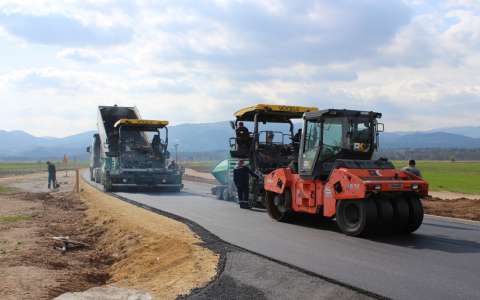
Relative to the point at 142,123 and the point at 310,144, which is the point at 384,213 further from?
the point at 142,123

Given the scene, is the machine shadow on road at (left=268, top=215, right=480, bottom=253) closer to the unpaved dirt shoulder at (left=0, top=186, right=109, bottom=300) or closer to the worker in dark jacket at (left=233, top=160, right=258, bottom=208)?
the worker in dark jacket at (left=233, top=160, right=258, bottom=208)

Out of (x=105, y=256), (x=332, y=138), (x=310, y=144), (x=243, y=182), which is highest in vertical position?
(x=332, y=138)

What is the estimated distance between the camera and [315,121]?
11633mm

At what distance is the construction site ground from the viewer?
642 cm

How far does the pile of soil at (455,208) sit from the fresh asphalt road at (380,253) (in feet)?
5.52

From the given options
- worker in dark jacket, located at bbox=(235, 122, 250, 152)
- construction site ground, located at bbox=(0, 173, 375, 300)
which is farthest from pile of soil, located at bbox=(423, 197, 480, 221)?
construction site ground, located at bbox=(0, 173, 375, 300)

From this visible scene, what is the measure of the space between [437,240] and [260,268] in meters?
4.08

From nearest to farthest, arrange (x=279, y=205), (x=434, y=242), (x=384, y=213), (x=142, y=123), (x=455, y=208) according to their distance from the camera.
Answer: (x=434, y=242)
(x=384, y=213)
(x=279, y=205)
(x=455, y=208)
(x=142, y=123)

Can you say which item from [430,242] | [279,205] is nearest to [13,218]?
[279,205]

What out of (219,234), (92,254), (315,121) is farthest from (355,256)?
(92,254)

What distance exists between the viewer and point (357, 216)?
1020 cm

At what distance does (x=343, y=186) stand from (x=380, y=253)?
6.45ft

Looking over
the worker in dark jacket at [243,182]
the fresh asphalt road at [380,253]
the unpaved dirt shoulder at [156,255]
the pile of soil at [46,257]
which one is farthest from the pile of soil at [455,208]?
the pile of soil at [46,257]

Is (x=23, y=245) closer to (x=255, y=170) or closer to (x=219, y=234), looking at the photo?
(x=219, y=234)
